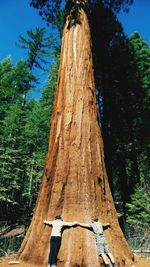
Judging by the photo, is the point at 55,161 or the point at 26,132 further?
the point at 26,132

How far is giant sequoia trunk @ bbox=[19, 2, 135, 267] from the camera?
700 cm

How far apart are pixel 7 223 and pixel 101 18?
15.5m

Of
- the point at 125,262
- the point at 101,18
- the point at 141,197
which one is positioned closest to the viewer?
the point at 125,262

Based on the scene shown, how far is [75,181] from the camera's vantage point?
7602 mm

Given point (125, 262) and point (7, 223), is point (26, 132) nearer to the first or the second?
point (7, 223)

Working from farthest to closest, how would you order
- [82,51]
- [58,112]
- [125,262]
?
[82,51], [58,112], [125,262]

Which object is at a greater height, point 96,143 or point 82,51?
point 82,51

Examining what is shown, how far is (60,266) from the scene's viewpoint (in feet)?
21.8

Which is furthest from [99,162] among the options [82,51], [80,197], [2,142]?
[2,142]

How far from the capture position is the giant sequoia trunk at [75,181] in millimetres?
6996

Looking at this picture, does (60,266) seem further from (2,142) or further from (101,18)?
(2,142)

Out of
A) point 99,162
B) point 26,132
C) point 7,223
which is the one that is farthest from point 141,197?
point 26,132


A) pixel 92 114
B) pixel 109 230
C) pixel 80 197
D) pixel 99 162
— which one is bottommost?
pixel 109 230

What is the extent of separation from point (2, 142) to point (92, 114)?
50.1 feet
